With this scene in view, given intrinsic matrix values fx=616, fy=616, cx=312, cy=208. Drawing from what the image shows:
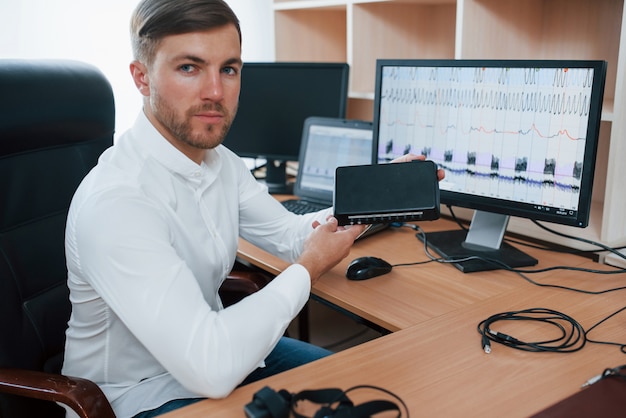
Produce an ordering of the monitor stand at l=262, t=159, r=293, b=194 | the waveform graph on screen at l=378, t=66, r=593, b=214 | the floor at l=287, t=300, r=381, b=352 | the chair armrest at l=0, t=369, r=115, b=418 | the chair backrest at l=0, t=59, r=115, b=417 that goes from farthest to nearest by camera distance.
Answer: the floor at l=287, t=300, r=381, b=352 → the monitor stand at l=262, t=159, r=293, b=194 → the waveform graph on screen at l=378, t=66, r=593, b=214 → the chair backrest at l=0, t=59, r=115, b=417 → the chair armrest at l=0, t=369, r=115, b=418

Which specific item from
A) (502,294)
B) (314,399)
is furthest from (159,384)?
(502,294)

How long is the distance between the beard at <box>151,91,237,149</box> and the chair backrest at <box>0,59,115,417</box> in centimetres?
30

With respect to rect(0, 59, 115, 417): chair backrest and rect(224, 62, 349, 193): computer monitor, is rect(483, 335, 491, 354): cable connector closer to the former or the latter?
rect(0, 59, 115, 417): chair backrest

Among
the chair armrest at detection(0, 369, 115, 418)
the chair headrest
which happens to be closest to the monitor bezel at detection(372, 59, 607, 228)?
the chair headrest

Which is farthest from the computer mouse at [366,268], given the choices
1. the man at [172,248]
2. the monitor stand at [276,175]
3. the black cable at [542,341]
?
the monitor stand at [276,175]

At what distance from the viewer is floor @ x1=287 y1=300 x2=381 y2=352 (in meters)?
2.50

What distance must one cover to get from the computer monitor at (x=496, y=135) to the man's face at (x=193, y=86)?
58cm

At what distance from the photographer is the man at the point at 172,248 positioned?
1.00 metres

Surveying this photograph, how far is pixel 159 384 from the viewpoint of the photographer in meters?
1.22

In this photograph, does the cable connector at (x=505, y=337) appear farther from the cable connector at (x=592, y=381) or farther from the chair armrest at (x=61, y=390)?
the chair armrest at (x=61, y=390)

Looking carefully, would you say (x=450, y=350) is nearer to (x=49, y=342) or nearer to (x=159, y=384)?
(x=159, y=384)

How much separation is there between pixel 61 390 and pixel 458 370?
2.25 feet

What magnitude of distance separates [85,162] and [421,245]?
0.91 m

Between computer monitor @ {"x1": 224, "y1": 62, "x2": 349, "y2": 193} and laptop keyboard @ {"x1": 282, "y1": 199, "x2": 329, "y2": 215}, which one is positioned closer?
laptop keyboard @ {"x1": 282, "y1": 199, "x2": 329, "y2": 215}
